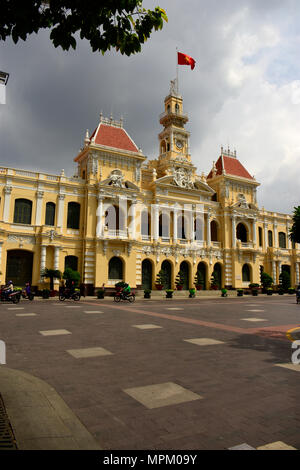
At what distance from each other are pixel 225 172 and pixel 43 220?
2425 cm

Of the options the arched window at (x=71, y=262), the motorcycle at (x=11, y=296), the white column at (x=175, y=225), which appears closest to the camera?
the motorcycle at (x=11, y=296)

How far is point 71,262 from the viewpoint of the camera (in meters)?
31.9

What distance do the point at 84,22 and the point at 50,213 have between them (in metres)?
28.6

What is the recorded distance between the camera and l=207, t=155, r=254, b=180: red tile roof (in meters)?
43.2

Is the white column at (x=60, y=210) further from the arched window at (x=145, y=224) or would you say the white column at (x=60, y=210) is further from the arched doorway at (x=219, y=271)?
the arched doorway at (x=219, y=271)

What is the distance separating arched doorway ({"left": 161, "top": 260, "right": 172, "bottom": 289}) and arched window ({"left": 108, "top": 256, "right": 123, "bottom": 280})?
5.35 metres

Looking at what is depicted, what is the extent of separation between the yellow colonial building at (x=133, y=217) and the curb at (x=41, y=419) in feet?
85.1

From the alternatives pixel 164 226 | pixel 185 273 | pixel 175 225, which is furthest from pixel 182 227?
pixel 185 273

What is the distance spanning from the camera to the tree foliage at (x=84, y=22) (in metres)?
3.97

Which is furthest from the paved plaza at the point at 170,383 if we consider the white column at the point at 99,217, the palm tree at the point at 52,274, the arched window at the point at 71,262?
the arched window at the point at 71,262

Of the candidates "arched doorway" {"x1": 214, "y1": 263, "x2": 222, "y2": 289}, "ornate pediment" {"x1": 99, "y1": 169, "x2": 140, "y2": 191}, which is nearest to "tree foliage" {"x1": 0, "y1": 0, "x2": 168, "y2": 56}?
"ornate pediment" {"x1": 99, "y1": 169, "x2": 140, "y2": 191}

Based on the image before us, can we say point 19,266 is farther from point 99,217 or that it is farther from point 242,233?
point 242,233

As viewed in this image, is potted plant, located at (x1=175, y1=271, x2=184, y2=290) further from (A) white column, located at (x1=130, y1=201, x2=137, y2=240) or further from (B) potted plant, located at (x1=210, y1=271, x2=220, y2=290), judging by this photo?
(A) white column, located at (x1=130, y1=201, x2=137, y2=240)
